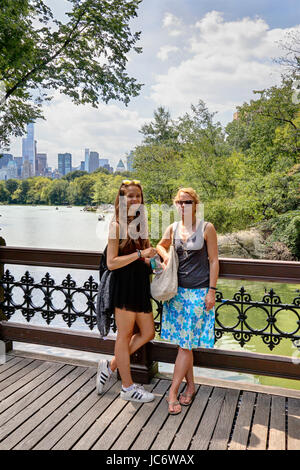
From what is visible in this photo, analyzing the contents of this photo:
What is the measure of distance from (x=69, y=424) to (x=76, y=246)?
25.6m

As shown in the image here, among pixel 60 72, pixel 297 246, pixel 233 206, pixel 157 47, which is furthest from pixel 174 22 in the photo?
pixel 60 72

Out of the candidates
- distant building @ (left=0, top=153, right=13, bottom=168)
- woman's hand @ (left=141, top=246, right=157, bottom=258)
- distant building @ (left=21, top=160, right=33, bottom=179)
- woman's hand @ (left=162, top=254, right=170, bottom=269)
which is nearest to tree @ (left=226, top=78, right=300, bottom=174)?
distant building @ (left=21, top=160, right=33, bottom=179)

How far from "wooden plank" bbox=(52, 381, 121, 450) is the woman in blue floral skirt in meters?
0.46

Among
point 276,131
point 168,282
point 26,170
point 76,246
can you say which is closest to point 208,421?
point 168,282

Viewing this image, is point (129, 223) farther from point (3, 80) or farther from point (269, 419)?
point (3, 80)

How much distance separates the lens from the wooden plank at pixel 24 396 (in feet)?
8.66

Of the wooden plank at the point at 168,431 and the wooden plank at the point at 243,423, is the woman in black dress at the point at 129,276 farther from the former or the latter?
the wooden plank at the point at 243,423

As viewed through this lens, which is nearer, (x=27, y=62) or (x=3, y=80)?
(x=27, y=62)

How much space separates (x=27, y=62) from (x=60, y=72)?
1.56 m

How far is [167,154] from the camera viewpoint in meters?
29.2

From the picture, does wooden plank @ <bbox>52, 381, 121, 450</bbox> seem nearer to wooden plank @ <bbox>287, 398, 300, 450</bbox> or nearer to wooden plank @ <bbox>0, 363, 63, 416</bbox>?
wooden plank @ <bbox>0, 363, 63, 416</bbox>

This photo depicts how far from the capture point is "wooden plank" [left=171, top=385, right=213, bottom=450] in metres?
2.25

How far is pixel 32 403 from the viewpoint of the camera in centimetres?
271

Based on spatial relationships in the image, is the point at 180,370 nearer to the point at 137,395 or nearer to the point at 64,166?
the point at 137,395
